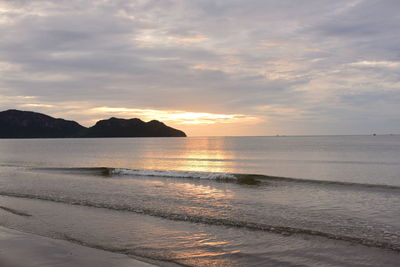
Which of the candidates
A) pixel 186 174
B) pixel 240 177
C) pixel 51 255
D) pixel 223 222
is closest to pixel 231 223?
pixel 223 222

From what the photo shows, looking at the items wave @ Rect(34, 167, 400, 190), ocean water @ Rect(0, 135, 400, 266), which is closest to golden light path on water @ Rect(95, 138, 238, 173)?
wave @ Rect(34, 167, 400, 190)

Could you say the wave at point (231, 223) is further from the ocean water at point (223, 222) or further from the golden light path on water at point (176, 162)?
the golden light path on water at point (176, 162)

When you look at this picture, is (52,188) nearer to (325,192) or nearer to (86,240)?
(86,240)

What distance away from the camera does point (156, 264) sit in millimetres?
8273

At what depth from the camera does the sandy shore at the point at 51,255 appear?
8039mm

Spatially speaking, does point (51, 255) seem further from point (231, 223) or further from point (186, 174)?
point (186, 174)

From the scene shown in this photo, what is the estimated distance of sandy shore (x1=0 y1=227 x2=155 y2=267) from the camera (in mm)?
8039

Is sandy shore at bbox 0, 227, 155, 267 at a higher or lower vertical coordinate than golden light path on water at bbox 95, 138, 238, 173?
higher

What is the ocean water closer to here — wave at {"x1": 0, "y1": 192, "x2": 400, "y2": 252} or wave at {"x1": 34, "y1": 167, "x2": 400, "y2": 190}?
wave at {"x1": 0, "y1": 192, "x2": 400, "y2": 252}

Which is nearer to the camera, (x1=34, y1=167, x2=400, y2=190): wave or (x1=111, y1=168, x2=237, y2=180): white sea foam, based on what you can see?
(x1=34, y1=167, x2=400, y2=190): wave

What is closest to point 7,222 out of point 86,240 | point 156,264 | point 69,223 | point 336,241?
point 69,223

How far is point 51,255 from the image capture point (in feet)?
28.6

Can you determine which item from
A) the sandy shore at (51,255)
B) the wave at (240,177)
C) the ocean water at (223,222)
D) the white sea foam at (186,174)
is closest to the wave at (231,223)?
the ocean water at (223,222)

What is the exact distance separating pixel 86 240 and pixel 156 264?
3.48m
